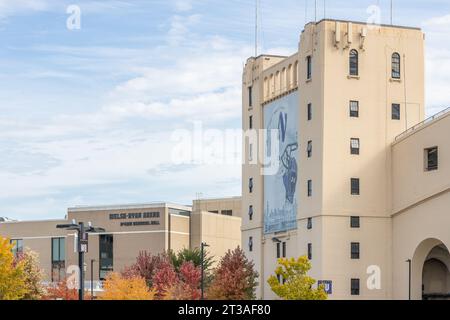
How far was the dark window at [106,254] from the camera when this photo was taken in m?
137

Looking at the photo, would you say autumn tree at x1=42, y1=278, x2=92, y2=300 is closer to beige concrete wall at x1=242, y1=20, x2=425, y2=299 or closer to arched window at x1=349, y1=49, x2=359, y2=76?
beige concrete wall at x1=242, y1=20, x2=425, y2=299

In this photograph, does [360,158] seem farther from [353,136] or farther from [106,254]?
[106,254]

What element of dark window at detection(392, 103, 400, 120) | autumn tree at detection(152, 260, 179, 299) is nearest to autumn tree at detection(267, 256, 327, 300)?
autumn tree at detection(152, 260, 179, 299)

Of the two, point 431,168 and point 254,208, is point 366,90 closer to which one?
point 431,168

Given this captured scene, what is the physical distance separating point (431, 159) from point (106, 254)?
71785mm

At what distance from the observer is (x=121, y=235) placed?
137375 mm

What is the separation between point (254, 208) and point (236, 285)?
1536cm

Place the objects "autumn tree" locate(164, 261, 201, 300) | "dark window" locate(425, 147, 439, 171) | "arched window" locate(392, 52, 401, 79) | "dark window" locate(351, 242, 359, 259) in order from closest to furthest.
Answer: "dark window" locate(425, 147, 439, 171) → "autumn tree" locate(164, 261, 201, 300) → "dark window" locate(351, 242, 359, 259) → "arched window" locate(392, 52, 401, 79)

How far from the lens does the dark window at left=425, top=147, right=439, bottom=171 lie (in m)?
74.2

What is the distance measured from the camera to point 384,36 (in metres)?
83.8

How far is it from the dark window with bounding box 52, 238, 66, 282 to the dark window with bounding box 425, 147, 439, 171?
79981mm

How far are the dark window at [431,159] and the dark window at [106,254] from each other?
70.3 metres

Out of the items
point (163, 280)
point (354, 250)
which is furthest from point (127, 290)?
point (354, 250)

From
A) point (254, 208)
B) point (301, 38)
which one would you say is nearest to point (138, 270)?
point (254, 208)
